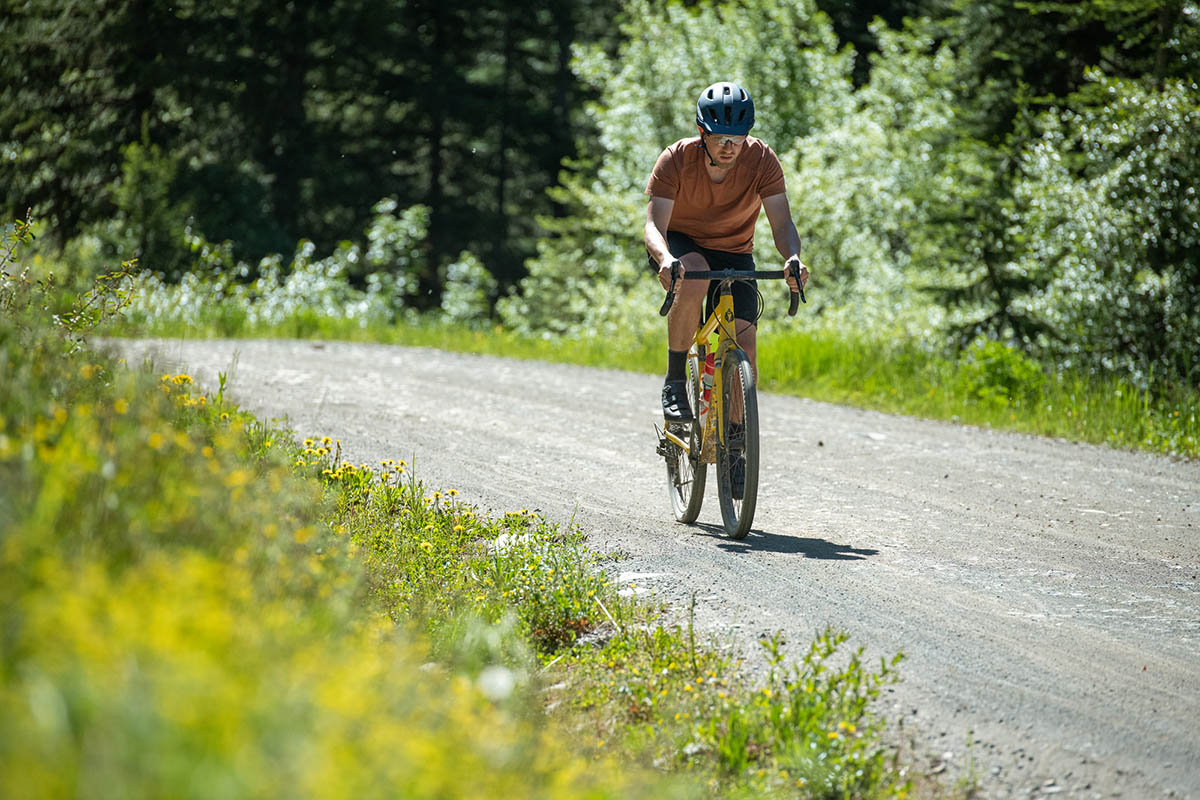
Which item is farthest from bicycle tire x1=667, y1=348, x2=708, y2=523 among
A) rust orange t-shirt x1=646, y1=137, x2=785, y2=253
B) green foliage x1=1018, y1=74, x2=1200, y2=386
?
green foliage x1=1018, y1=74, x2=1200, y2=386

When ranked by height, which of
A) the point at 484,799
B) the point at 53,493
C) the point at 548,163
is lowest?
the point at 484,799

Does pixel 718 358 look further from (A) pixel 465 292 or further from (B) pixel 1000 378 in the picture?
(A) pixel 465 292

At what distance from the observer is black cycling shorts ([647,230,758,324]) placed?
614cm

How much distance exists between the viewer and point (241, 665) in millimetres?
2002

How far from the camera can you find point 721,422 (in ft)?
19.5

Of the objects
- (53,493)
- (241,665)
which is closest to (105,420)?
(53,493)

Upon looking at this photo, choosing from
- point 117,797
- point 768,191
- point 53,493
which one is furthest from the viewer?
point 768,191

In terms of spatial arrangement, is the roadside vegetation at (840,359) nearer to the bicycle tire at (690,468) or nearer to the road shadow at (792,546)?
the bicycle tire at (690,468)

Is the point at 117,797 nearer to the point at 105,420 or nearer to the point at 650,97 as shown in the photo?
the point at 105,420

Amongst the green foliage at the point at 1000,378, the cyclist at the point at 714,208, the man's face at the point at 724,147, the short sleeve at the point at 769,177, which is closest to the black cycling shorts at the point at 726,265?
the cyclist at the point at 714,208

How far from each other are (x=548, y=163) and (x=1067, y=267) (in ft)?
68.4

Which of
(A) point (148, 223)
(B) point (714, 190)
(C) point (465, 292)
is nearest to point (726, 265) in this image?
(B) point (714, 190)

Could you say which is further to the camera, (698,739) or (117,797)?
(698,739)

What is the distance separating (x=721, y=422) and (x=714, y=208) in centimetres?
118
